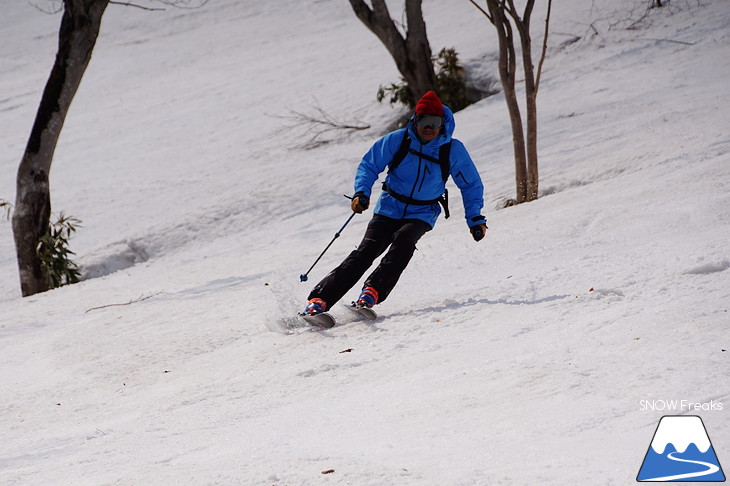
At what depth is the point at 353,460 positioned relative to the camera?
287 cm

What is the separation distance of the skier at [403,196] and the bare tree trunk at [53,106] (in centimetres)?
565

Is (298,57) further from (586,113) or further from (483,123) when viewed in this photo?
(586,113)

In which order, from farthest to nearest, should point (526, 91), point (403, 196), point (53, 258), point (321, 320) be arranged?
point (53, 258) < point (526, 91) < point (403, 196) < point (321, 320)

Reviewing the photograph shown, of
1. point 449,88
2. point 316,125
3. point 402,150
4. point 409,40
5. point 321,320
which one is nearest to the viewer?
point 321,320

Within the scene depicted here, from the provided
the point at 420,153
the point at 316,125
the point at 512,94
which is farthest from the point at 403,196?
the point at 316,125

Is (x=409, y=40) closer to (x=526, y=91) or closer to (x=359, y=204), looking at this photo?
(x=526, y=91)

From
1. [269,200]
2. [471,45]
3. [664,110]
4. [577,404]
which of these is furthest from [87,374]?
[471,45]

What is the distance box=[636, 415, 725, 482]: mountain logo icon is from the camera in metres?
2.36

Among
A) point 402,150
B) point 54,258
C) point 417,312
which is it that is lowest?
point 417,312

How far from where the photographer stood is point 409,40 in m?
13.9

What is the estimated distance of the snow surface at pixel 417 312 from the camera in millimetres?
2955

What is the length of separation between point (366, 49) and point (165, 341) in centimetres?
1665

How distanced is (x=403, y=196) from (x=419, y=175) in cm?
19

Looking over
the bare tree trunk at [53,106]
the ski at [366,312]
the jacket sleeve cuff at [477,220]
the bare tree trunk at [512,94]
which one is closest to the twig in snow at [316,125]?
the bare tree trunk at [53,106]
